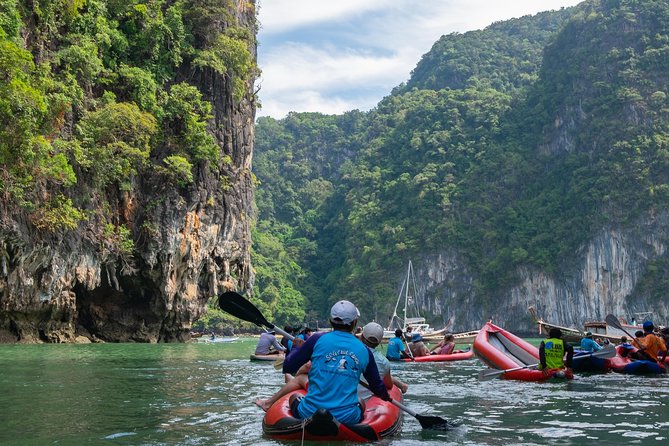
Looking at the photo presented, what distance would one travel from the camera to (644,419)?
25.1 feet

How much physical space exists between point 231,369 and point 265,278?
69208 mm

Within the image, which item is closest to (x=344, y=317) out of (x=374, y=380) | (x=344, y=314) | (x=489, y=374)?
(x=344, y=314)

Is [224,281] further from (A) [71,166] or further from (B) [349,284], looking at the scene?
(B) [349,284]

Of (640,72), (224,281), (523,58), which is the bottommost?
(224,281)

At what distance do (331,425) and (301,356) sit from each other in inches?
23.9

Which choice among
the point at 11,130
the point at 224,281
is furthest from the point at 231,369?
the point at 224,281

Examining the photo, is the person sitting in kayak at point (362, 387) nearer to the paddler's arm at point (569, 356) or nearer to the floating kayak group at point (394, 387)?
the floating kayak group at point (394, 387)

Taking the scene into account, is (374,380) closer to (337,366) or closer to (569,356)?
(337,366)

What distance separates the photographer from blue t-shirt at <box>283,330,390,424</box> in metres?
5.47

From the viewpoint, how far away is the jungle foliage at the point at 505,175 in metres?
71.7

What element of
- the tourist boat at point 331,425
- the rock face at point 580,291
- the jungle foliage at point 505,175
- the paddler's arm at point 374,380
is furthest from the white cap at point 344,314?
the jungle foliage at point 505,175

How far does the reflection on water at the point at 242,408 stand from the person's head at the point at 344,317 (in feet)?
4.14

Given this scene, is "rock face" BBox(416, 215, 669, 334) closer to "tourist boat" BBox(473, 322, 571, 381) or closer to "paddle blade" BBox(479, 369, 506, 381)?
"tourist boat" BBox(473, 322, 571, 381)

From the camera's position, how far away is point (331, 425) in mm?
5512
